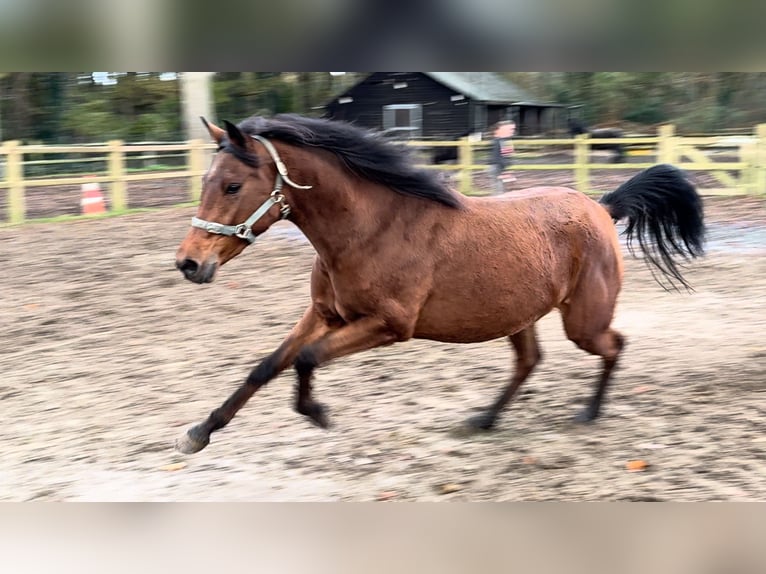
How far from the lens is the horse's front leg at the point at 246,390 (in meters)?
2.72

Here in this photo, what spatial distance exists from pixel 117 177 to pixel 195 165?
58 centimetres

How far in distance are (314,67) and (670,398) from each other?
88.7 inches

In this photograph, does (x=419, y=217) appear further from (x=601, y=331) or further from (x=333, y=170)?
(x=601, y=331)

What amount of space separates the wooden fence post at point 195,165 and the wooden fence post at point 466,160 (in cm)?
127

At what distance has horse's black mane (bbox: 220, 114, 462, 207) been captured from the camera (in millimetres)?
2633

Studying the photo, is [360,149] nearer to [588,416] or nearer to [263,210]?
[263,210]

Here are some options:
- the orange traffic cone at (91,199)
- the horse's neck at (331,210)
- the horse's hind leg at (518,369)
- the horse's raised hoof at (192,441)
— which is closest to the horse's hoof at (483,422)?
the horse's hind leg at (518,369)

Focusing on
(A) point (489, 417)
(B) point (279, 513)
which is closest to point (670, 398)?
(A) point (489, 417)

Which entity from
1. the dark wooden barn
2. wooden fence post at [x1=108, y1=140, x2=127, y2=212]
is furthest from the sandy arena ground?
A: the dark wooden barn

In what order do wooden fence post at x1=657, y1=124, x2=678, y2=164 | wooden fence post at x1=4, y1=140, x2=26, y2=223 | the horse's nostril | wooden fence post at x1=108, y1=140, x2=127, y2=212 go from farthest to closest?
wooden fence post at x1=657, y1=124, x2=678, y2=164 < wooden fence post at x1=108, y1=140, x2=127, y2=212 < wooden fence post at x1=4, y1=140, x2=26, y2=223 < the horse's nostril

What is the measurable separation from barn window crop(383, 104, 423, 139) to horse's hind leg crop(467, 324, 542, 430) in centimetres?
113

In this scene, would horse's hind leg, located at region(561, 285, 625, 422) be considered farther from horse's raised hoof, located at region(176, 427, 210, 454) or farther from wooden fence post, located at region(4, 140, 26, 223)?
wooden fence post, located at region(4, 140, 26, 223)

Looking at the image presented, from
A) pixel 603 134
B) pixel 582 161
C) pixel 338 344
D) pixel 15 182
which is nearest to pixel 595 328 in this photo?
pixel 582 161

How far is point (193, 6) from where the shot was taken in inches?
111
